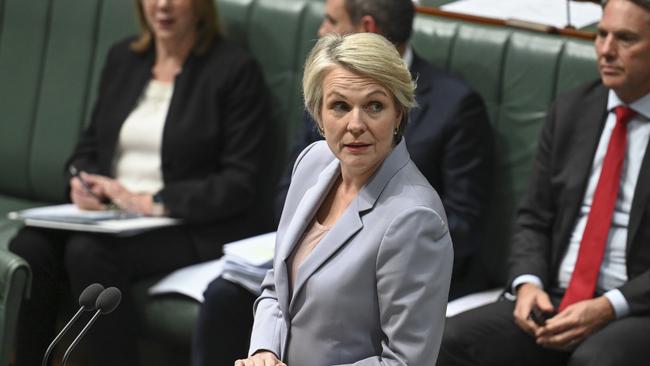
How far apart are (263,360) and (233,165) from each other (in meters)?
1.60

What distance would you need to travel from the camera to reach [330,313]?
7.43 feet

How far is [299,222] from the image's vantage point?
2.41m

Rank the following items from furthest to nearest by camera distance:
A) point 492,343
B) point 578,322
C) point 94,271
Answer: point 94,271
point 492,343
point 578,322

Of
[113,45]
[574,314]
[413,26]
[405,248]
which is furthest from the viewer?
[113,45]

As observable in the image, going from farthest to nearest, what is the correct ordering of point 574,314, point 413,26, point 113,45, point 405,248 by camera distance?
1. point 113,45
2. point 413,26
3. point 574,314
4. point 405,248

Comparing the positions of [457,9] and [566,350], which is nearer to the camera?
[566,350]

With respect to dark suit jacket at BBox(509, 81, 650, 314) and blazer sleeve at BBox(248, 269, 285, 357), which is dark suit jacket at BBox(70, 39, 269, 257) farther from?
blazer sleeve at BBox(248, 269, 285, 357)

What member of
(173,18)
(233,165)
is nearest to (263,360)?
(233,165)

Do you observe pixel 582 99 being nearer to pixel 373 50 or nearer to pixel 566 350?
pixel 566 350

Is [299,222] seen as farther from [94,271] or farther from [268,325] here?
[94,271]

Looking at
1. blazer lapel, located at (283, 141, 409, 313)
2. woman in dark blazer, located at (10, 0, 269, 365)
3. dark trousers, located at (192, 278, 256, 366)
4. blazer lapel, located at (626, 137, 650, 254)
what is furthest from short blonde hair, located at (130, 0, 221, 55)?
blazer lapel, located at (283, 141, 409, 313)

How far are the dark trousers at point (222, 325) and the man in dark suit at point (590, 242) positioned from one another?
2.11 feet

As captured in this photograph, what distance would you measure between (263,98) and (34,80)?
106 cm

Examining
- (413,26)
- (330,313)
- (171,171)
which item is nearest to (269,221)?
(171,171)
